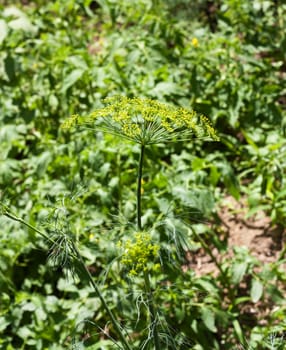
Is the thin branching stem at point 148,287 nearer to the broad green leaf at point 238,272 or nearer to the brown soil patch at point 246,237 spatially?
the broad green leaf at point 238,272

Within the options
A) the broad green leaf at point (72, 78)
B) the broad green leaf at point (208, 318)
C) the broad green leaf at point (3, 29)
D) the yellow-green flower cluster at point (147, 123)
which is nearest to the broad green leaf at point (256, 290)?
the broad green leaf at point (208, 318)

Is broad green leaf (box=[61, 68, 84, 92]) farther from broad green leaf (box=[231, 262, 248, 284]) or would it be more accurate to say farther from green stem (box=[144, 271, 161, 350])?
green stem (box=[144, 271, 161, 350])

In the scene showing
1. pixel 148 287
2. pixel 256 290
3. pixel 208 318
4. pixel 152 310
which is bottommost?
pixel 208 318

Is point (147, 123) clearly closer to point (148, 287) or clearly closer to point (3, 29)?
point (148, 287)

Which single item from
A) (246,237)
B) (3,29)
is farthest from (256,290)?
(3,29)

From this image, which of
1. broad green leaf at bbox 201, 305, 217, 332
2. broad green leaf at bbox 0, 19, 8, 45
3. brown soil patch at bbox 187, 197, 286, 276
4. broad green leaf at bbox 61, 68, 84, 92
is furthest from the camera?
broad green leaf at bbox 0, 19, 8, 45

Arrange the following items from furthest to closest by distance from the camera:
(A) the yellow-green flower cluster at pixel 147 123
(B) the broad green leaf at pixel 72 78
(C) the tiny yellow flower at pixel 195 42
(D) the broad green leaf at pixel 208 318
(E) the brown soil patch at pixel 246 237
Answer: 1. (C) the tiny yellow flower at pixel 195 42
2. (B) the broad green leaf at pixel 72 78
3. (E) the brown soil patch at pixel 246 237
4. (D) the broad green leaf at pixel 208 318
5. (A) the yellow-green flower cluster at pixel 147 123

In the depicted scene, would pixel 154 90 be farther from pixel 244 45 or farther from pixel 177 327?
pixel 177 327

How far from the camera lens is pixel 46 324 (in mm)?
3127

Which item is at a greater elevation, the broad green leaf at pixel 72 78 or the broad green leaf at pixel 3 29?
the broad green leaf at pixel 3 29

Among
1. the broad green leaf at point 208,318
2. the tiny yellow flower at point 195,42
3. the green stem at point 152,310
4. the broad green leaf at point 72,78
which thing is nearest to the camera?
the green stem at point 152,310

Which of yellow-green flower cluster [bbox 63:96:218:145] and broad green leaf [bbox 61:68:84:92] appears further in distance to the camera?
broad green leaf [bbox 61:68:84:92]

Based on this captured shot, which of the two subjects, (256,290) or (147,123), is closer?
(147,123)

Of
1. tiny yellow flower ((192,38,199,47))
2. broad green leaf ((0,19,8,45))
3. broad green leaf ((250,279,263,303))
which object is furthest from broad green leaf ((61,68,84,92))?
broad green leaf ((250,279,263,303))
